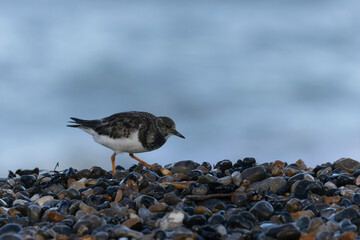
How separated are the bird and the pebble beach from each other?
1.61ft

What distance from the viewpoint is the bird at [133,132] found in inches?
368

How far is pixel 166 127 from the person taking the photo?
378 inches

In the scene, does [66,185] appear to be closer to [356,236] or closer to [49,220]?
[49,220]

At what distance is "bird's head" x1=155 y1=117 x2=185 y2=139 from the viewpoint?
956 cm

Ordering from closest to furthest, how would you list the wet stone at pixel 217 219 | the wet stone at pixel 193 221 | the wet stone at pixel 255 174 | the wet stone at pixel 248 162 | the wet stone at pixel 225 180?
the wet stone at pixel 193 221 < the wet stone at pixel 217 219 < the wet stone at pixel 225 180 < the wet stone at pixel 255 174 < the wet stone at pixel 248 162

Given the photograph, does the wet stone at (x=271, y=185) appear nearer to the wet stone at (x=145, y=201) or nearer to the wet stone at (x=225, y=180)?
the wet stone at (x=225, y=180)

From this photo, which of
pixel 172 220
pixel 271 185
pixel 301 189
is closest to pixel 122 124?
pixel 271 185

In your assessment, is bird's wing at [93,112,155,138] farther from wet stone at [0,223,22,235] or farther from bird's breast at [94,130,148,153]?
wet stone at [0,223,22,235]

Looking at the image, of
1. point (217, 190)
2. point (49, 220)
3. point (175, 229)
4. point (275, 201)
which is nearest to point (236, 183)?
point (217, 190)

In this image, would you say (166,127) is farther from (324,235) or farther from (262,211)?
(324,235)

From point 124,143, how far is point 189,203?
2.74 meters

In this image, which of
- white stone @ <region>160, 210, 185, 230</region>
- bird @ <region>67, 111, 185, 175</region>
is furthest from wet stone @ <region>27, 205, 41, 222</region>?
bird @ <region>67, 111, 185, 175</region>

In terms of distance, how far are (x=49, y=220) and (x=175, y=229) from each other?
82.7 inches

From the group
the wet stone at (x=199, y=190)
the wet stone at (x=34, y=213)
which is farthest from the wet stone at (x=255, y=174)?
the wet stone at (x=34, y=213)
